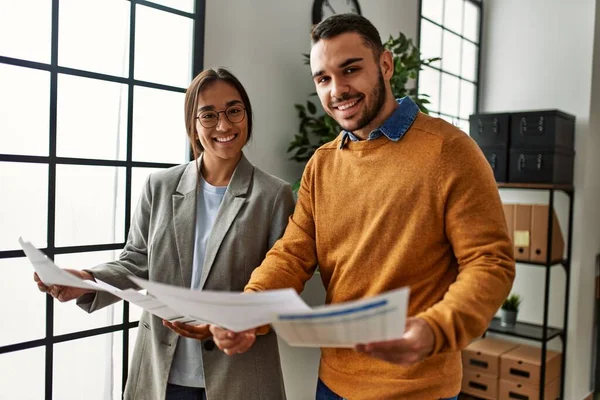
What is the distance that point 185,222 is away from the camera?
55.7 inches

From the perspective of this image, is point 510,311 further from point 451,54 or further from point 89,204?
point 89,204

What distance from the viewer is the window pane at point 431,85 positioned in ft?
11.4

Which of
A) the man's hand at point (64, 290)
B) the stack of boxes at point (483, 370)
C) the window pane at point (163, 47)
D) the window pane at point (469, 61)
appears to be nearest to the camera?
the man's hand at point (64, 290)

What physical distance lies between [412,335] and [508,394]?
2785mm

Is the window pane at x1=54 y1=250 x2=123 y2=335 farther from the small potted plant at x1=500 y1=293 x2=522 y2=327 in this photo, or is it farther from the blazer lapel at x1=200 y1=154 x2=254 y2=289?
the small potted plant at x1=500 y1=293 x2=522 y2=327

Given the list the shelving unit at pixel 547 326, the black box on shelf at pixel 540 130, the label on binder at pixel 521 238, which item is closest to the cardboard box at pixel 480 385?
the shelving unit at pixel 547 326

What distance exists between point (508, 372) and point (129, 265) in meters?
2.62

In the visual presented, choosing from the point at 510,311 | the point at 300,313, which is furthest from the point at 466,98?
the point at 300,313

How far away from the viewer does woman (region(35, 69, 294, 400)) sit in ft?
4.46

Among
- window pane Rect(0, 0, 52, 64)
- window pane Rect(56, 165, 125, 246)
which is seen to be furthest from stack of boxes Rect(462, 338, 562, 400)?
window pane Rect(0, 0, 52, 64)

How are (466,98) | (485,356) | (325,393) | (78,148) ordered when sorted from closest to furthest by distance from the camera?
(325,393), (78,148), (485,356), (466,98)

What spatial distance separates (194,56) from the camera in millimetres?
2039

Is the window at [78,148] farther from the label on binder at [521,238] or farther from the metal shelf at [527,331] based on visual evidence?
the metal shelf at [527,331]

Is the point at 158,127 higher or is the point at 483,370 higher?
the point at 158,127
